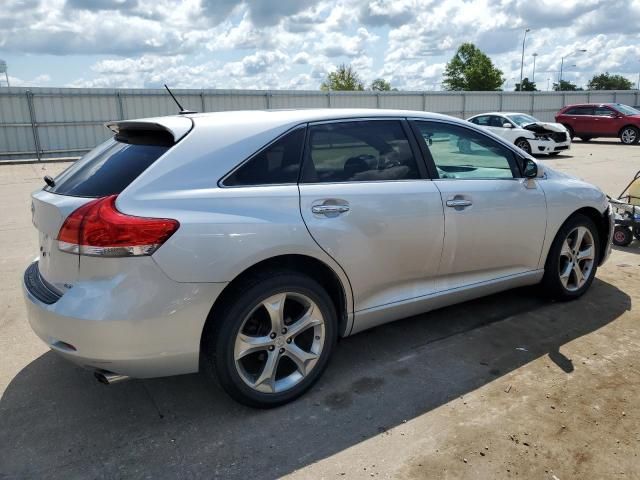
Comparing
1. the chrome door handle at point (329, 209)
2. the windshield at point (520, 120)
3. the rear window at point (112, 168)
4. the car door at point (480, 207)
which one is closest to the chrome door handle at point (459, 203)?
the car door at point (480, 207)

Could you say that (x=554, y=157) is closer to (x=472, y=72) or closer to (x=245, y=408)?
(x=245, y=408)

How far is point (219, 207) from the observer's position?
270 cm

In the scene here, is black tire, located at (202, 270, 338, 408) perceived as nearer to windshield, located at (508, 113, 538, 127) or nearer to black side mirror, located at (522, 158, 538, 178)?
black side mirror, located at (522, 158, 538, 178)

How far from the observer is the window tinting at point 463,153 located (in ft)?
12.1

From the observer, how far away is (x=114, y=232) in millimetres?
2486

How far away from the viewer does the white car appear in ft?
57.8

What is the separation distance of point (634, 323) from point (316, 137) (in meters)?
2.87

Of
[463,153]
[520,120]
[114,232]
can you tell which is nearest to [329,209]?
[114,232]

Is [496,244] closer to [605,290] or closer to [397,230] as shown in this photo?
[397,230]

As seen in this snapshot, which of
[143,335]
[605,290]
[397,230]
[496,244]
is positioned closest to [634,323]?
[605,290]

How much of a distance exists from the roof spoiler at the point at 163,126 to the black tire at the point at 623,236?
531 centimetres

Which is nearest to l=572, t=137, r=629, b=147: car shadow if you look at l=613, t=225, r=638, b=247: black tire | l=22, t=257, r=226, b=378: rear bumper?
l=613, t=225, r=638, b=247: black tire

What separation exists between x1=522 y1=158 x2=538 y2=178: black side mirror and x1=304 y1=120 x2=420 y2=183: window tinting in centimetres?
108

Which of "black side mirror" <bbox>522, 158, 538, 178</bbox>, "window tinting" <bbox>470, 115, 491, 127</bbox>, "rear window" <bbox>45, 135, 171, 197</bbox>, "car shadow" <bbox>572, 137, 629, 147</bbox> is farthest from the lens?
"car shadow" <bbox>572, 137, 629, 147</bbox>
